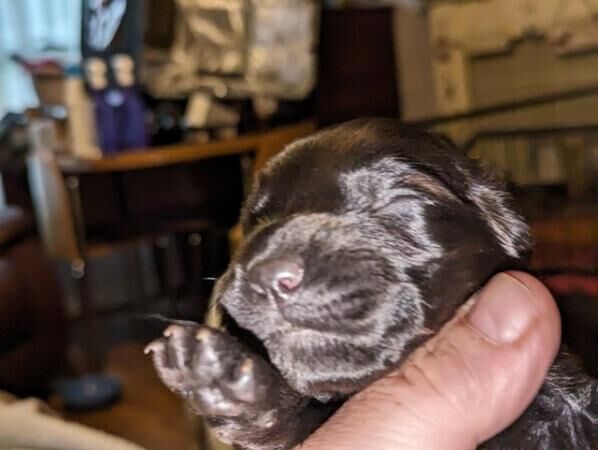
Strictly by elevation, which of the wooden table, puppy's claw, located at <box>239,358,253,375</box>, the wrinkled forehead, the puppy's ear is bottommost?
the wooden table

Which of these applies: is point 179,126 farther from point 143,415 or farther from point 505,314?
point 505,314

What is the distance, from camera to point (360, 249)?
92 cm

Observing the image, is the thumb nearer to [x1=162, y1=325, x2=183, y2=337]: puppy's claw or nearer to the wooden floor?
[x1=162, y1=325, x2=183, y2=337]: puppy's claw

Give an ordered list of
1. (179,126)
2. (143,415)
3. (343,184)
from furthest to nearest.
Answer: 1. (179,126)
2. (143,415)
3. (343,184)

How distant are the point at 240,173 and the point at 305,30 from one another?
0.73m

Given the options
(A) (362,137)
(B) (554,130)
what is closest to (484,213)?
(A) (362,137)

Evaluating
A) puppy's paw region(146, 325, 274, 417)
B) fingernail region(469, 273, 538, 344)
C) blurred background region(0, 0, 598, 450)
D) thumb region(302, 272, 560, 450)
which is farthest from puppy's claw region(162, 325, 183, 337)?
blurred background region(0, 0, 598, 450)

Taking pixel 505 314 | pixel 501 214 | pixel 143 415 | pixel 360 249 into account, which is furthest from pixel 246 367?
pixel 143 415

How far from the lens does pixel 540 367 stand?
2.99 ft

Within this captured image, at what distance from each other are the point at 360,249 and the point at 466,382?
0.17 meters

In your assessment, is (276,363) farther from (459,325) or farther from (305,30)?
(305,30)

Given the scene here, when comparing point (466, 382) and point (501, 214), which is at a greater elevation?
point (501, 214)

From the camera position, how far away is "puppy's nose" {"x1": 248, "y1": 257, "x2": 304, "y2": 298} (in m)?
0.85

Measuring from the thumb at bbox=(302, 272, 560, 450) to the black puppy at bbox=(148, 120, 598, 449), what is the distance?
0.11 feet
